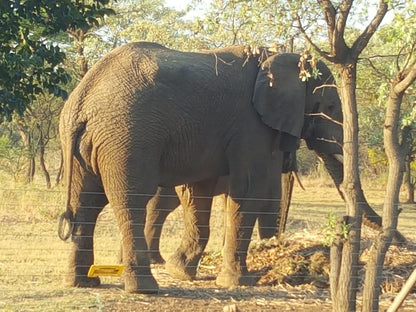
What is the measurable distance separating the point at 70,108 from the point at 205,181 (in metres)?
2.72

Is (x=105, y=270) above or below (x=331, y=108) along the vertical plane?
below

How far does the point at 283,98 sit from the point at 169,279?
2.83 metres

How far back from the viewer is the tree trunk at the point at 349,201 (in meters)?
6.40

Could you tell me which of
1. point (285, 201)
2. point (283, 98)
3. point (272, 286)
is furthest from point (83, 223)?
point (285, 201)

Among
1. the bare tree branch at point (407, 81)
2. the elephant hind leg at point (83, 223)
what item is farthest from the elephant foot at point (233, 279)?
the bare tree branch at point (407, 81)

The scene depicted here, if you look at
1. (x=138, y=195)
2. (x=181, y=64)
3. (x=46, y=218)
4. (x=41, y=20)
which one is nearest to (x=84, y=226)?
(x=138, y=195)

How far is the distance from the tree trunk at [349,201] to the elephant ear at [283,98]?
402cm

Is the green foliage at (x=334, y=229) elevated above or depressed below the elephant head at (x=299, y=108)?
below

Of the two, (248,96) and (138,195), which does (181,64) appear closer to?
(248,96)

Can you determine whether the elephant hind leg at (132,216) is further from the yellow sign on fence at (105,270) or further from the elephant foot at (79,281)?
the yellow sign on fence at (105,270)

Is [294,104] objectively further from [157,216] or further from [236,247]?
[157,216]

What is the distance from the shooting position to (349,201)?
21.2 feet

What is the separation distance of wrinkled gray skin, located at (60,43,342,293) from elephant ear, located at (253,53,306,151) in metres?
0.02

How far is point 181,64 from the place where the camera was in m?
9.87
